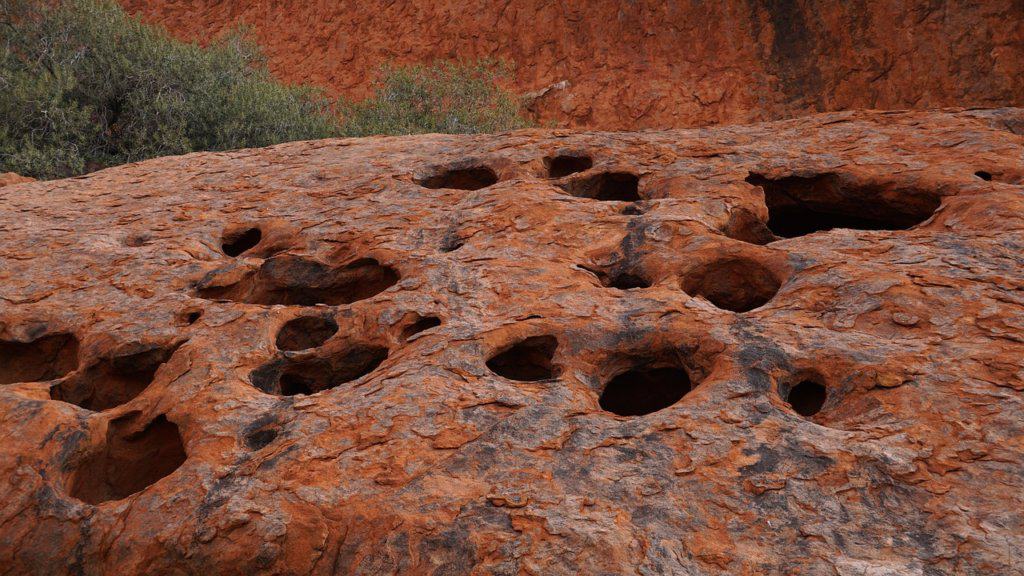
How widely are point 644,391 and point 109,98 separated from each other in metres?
10.7

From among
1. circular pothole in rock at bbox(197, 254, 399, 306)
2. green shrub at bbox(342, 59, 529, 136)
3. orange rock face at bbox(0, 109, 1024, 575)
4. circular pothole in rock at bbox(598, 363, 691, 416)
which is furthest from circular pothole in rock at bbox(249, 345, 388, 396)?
green shrub at bbox(342, 59, 529, 136)

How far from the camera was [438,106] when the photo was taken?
1534cm

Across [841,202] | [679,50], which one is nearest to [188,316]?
[841,202]

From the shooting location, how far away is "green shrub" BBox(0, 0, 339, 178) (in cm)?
1104

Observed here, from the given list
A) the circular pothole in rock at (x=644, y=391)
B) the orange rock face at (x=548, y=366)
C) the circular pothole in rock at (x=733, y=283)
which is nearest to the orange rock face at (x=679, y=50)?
the orange rock face at (x=548, y=366)

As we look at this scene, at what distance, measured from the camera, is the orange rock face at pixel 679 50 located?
13.9 m

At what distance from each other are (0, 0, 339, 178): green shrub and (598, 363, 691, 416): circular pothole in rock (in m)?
9.26

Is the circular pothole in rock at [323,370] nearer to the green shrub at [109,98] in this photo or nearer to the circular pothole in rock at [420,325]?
the circular pothole in rock at [420,325]

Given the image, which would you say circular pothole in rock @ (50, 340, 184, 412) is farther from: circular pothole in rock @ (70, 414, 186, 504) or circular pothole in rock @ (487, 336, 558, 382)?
circular pothole in rock @ (487, 336, 558, 382)

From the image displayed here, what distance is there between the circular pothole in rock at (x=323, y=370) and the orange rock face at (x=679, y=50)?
41.1 feet

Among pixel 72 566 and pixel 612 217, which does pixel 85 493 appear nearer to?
pixel 72 566

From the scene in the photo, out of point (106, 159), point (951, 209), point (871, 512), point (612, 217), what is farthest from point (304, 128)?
point (871, 512)

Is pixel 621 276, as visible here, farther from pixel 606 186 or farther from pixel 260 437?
pixel 260 437

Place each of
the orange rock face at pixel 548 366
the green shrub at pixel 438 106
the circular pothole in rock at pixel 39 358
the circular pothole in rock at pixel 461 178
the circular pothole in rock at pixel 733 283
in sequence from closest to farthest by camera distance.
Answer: the orange rock face at pixel 548 366, the circular pothole in rock at pixel 733 283, the circular pothole in rock at pixel 39 358, the circular pothole in rock at pixel 461 178, the green shrub at pixel 438 106
